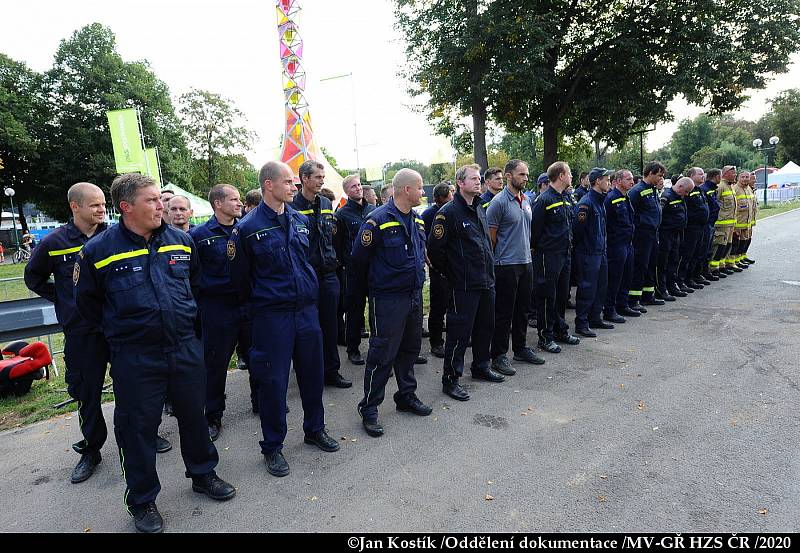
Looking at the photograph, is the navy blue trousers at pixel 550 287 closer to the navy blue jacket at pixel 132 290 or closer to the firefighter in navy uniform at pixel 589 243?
the firefighter in navy uniform at pixel 589 243

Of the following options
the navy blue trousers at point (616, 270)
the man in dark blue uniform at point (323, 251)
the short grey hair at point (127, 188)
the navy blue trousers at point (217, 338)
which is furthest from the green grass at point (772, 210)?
the short grey hair at point (127, 188)

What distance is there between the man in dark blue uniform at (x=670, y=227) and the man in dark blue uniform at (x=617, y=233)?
56.0 inches

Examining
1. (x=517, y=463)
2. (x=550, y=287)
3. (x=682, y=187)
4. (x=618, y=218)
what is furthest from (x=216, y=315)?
(x=682, y=187)

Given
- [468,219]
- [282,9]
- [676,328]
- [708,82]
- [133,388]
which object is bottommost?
[676,328]

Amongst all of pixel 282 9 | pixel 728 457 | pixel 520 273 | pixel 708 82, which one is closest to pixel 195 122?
pixel 282 9

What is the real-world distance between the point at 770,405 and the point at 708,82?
1279 cm

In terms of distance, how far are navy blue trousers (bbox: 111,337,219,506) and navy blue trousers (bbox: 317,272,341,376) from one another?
193cm

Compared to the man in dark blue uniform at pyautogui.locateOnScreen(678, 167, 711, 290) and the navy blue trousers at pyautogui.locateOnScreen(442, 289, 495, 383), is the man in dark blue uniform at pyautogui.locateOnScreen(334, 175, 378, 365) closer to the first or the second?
the navy blue trousers at pyautogui.locateOnScreen(442, 289, 495, 383)

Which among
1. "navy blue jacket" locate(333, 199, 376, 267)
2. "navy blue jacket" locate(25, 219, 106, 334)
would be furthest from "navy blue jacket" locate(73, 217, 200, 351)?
"navy blue jacket" locate(333, 199, 376, 267)

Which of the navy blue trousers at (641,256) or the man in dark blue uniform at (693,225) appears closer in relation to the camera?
the navy blue trousers at (641,256)

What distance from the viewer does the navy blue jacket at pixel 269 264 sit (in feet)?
11.0
